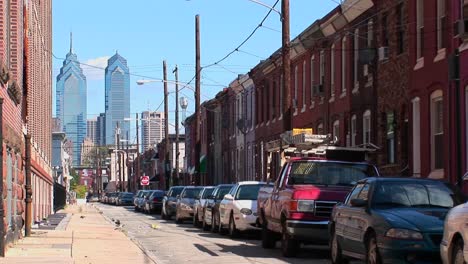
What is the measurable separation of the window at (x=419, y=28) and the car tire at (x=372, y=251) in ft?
46.2

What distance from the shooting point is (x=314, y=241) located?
17453 millimetres

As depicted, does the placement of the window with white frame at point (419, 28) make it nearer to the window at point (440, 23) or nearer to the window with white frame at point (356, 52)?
the window at point (440, 23)

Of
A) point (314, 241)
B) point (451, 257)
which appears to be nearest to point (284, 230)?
point (314, 241)

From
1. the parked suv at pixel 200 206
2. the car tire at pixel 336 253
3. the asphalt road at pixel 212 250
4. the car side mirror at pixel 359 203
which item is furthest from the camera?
the parked suv at pixel 200 206

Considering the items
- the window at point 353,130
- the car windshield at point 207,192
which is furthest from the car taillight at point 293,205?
the window at point 353,130

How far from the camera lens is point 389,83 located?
29.3 metres

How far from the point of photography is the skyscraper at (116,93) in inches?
3396

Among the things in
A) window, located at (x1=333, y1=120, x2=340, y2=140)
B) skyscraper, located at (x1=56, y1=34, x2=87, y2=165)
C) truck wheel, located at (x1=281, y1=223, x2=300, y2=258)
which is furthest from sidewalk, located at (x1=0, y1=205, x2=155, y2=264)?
skyscraper, located at (x1=56, y1=34, x2=87, y2=165)

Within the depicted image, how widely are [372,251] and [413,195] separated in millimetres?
1345

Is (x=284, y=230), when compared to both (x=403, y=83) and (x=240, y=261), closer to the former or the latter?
(x=240, y=261)

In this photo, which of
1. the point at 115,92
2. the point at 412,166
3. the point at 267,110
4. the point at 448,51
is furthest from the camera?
the point at 115,92

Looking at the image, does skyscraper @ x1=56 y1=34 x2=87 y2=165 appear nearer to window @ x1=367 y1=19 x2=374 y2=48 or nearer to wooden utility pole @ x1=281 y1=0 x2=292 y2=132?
window @ x1=367 y1=19 x2=374 y2=48

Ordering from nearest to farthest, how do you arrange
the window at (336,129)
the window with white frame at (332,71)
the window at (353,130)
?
the window at (353,130) → the window at (336,129) → the window with white frame at (332,71)

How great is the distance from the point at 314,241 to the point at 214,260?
2021 millimetres
